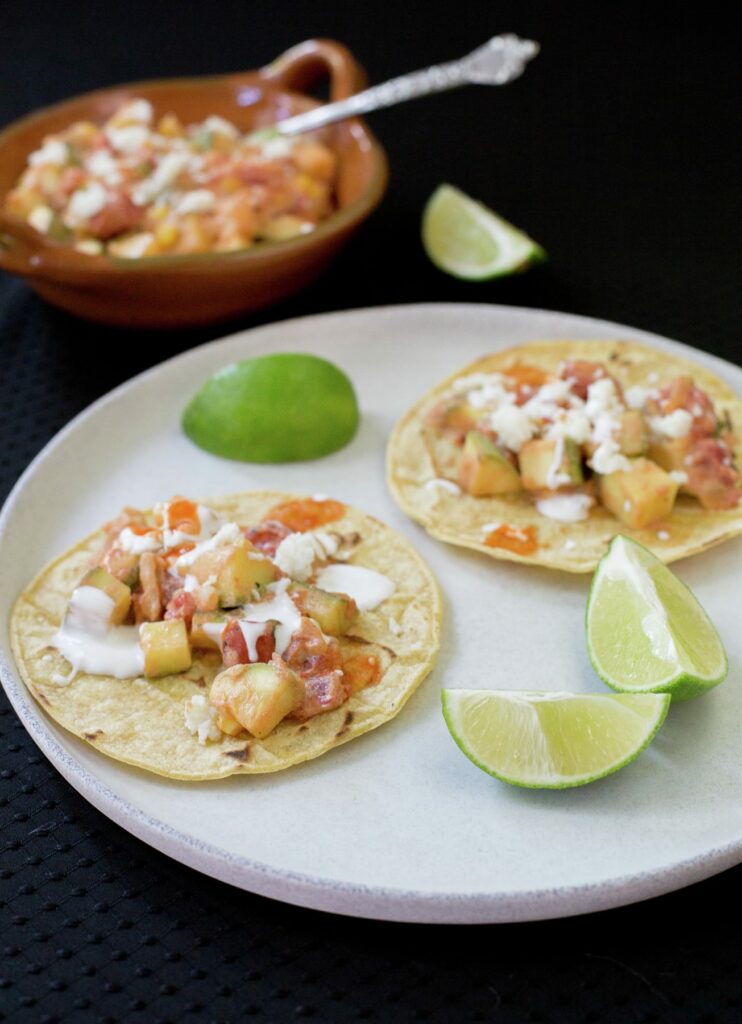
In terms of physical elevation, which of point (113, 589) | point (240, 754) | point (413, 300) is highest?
point (113, 589)

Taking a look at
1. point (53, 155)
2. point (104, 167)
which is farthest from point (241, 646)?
point (53, 155)

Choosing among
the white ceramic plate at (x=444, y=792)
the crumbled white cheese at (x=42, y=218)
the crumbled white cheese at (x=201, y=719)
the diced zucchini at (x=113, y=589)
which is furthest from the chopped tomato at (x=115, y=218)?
the crumbled white cheese at (x=201, y=719)

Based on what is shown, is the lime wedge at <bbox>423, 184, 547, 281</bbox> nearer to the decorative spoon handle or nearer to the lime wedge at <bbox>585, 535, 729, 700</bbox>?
the decorative spoon handle

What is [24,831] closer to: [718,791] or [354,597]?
[354,597]

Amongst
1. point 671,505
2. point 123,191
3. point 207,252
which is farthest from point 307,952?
point 123,191

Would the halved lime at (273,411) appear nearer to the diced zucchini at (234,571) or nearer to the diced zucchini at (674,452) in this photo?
the diced zucchini at (234,571)

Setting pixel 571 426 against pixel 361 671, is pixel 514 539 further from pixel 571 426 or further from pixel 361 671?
pixel 361 671

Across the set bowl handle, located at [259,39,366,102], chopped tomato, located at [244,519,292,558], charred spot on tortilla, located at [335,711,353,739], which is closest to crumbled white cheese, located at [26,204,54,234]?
bowl handle, located at [259,39,366,102]
